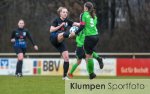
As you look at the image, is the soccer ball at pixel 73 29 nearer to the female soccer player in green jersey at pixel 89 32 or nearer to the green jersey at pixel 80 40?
the female soccer player in green jersey at pixel 89 32

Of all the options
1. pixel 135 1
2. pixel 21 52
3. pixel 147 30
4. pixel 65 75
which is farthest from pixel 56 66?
pixel 135 1

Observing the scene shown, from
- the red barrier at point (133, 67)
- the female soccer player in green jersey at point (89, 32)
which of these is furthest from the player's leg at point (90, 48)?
the red barrier at point (133, 67)

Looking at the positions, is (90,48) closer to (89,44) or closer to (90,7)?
(89,44)

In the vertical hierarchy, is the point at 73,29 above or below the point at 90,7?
below

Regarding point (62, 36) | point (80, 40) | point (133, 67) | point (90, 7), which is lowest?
point (133, 67)

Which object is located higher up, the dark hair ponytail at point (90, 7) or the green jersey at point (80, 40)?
the dark hair ponytail at point (90, 7)

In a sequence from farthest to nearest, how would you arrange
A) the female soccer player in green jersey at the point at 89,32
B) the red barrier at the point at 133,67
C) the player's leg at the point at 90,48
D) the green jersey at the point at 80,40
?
the red barrier at the point at 133,67, the green jersey at the point at 80,40, the player's leg at the point at 90,48, the female soccer player in green jersey at the point at 89,32

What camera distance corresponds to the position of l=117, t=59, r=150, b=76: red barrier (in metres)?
25.7

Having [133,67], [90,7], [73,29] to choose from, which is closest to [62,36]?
[73,29]

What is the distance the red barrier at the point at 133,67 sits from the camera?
84.3ft

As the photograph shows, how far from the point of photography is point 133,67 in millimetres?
25797

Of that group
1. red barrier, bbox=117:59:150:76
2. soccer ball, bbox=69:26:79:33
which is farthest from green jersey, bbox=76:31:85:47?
red barrier, bbox=117:59:150:76

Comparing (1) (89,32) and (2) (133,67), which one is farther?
(2) (133,67)

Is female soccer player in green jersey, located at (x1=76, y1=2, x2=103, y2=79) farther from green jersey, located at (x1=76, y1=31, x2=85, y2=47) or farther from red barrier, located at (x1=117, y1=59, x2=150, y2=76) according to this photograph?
red barrier, located at (x1=117, y1=59, x2=150, y2=76)
